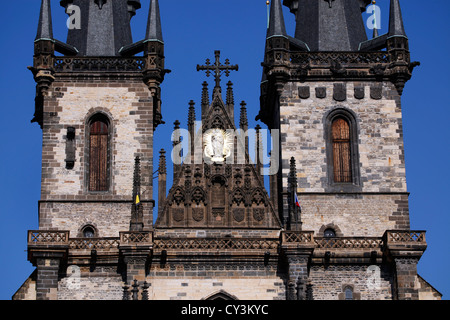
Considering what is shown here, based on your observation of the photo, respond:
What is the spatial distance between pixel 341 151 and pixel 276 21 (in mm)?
5868

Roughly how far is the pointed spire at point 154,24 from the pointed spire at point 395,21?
30.0 feet

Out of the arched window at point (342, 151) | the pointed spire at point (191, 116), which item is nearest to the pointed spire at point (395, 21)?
the arched window at point (342, 151)

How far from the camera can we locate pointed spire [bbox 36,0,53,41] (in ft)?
162

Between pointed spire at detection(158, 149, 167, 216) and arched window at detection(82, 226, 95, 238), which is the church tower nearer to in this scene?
pointed spire at detection(158, 149, 167, 216)

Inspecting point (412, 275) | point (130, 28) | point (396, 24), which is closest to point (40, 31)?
point (130, 28)

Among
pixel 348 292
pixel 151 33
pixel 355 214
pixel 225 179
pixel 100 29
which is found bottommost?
pixel 348 292

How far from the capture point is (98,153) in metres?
48.5

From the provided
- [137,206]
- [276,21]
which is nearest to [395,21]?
[276,21]

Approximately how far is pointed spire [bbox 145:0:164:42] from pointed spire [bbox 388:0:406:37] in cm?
915

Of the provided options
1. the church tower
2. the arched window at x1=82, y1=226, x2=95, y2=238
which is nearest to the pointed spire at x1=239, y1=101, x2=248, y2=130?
the church tower

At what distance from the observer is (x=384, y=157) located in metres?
48.4

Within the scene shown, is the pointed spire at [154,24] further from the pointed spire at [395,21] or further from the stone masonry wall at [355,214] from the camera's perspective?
the pointed spire at [395,21]

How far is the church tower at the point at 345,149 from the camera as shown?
45750 millimetres

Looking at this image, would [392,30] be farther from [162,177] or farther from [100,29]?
[100,29]
